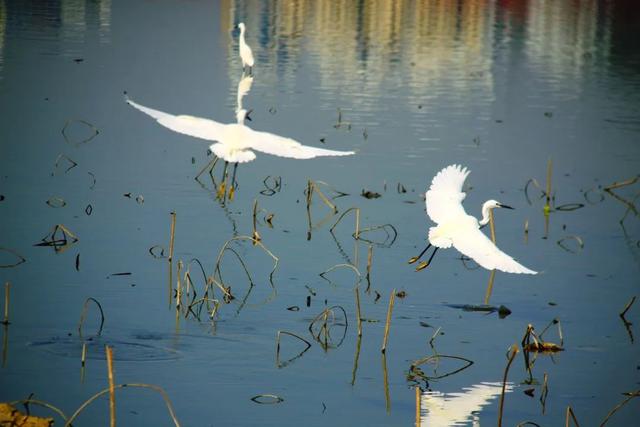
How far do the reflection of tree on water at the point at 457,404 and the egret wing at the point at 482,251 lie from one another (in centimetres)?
78

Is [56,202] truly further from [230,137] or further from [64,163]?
[230,137]

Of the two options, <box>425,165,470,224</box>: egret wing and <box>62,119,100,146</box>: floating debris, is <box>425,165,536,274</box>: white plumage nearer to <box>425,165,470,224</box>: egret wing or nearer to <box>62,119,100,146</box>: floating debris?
<box>425,165,470,224</box>: egret wing

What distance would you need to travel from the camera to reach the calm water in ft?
25.2

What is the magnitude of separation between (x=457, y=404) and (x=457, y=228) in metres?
1.68

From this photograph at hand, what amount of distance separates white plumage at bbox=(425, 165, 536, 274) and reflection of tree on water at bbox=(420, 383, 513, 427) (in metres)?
0.80

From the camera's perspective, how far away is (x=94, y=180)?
13289 millimetres

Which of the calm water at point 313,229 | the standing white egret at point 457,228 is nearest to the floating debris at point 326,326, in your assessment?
the calm water at point 313,229

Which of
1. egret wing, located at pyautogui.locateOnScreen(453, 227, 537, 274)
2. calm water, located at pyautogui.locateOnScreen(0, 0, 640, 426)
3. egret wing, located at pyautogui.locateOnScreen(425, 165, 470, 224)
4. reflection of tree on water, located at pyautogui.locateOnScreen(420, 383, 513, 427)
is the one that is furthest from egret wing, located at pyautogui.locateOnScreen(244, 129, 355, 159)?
reflection of tree on water, located at pyautogui.locateOnScreen(420, 383, 513, 427)

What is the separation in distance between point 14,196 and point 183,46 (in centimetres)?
1421

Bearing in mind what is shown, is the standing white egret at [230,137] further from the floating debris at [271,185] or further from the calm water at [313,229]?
the floating debris at [271,185]

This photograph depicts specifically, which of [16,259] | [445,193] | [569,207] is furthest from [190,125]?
[569,207]

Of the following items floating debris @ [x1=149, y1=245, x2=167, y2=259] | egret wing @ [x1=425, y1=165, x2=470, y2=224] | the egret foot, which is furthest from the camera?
floating debris @ [x1=149, y1=245, x2=167, y2=259]

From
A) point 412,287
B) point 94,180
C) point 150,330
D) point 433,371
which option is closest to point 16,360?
point 150,330

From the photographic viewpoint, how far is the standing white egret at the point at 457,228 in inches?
329
